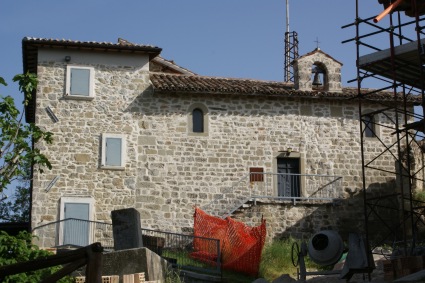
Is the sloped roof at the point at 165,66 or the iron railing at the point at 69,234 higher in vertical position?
the sloped roof at the point at 165,66

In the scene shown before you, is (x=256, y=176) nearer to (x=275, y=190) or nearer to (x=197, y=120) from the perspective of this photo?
(x=275, y=190)

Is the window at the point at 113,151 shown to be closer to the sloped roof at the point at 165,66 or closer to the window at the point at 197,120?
the window at the point at 197,120

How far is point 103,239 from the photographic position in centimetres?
2184

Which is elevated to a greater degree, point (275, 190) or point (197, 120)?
point (197, 120)

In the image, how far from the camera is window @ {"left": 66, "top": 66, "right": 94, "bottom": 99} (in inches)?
920

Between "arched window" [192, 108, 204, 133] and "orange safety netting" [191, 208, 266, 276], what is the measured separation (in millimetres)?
3651

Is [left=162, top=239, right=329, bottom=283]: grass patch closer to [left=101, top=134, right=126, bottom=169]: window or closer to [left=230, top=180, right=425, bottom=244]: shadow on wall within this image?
[left=230, top=180, right=425, bottom=244]: shadow on wall

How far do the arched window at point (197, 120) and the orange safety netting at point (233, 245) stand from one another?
3651 mm

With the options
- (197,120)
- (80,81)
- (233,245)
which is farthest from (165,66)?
(233,245)

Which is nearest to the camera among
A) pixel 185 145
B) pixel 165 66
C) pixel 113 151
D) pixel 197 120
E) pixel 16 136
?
pixel 16 136

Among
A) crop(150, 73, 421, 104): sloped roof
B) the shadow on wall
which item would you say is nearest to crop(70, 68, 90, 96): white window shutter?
crop(150, 73, 421, 104): sloped roof

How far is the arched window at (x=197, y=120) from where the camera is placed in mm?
24000

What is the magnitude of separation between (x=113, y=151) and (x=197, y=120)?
113 inches

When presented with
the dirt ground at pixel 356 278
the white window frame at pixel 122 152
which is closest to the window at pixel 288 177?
the white window frame at pixel 122 152
